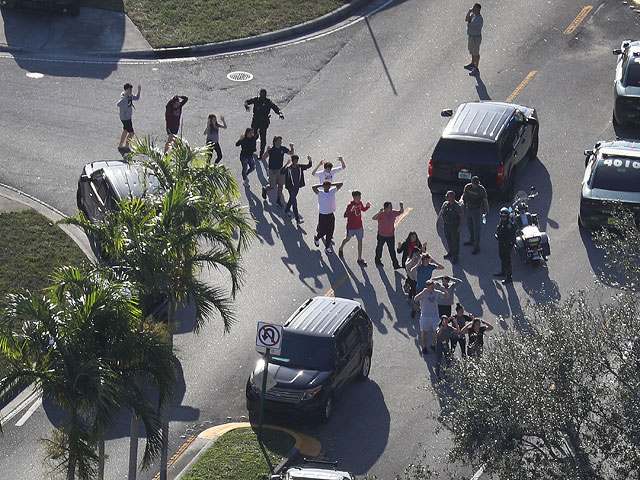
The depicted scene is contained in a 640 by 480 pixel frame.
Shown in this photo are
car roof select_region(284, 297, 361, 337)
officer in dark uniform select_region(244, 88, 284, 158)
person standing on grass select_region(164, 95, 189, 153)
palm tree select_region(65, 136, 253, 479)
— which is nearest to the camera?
palm tree select_region(65, 136, 253, 479)

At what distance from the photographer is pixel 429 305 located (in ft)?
72.5

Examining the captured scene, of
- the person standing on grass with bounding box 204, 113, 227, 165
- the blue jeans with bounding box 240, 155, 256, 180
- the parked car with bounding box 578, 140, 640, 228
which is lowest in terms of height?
the blue jeans with bounding box 240, 155, 256, 180

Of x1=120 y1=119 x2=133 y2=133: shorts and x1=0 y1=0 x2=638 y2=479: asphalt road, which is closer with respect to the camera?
x1=0 y1=0 x2=638 y2=479: asphalt road

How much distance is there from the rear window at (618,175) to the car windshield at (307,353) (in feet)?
27.0

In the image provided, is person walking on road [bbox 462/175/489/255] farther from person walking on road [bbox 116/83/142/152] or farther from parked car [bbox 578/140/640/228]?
person walking on road [bbox 116/83/142/152]

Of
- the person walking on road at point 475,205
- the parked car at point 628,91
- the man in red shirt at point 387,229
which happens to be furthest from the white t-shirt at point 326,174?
the parked car at point 628,91

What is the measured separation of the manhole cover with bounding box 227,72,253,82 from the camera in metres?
32.9

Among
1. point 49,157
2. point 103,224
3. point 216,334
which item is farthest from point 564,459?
point 49,157

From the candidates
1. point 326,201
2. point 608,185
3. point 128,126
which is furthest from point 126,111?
point 608,185

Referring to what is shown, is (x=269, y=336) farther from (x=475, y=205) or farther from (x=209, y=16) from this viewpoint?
(x=209, y=16)

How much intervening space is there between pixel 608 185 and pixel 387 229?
16.0 ft

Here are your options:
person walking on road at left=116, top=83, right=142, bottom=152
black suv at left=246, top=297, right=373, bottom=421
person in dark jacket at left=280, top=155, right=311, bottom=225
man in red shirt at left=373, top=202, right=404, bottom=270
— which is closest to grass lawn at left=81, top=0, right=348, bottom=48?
person walking on road at left=116, top=83, right=142, bottom=152

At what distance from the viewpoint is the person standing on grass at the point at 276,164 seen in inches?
1065

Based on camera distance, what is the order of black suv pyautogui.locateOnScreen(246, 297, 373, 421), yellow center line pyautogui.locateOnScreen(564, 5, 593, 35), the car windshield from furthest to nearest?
yellow center line pyautogui.locateOnScreen(564, 5, 593, 35) < the car windshield < black suv pyautogui.locateOnScreen(246, 297, 373, 421)
